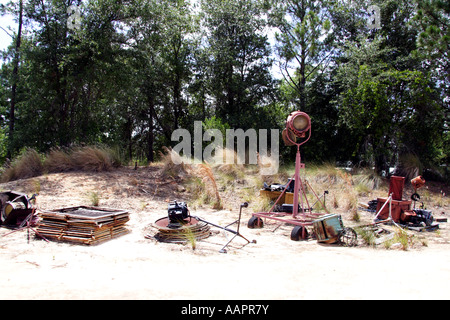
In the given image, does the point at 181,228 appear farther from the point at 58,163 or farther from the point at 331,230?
the point at 58,163

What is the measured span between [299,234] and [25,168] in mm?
9350

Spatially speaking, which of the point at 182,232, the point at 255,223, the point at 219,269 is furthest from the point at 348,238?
the point at 182,232

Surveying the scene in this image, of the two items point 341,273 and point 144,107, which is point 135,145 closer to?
point 144,107

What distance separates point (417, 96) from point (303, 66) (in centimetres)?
545

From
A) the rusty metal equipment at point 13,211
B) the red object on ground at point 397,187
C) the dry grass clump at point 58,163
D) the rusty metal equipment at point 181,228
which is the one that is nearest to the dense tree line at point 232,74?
the dry grass clump at point 58,163

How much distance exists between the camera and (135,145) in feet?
63.1

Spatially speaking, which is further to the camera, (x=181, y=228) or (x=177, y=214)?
(x=177, y=214)

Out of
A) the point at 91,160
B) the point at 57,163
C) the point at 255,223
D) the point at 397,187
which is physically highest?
the point at 91,160

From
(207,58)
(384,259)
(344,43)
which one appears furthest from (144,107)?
(384,259)

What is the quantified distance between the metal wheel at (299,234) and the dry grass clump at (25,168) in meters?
8.78

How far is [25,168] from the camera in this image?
11.3 meters

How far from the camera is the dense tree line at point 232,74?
1232 centimetres

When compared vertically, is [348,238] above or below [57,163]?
below

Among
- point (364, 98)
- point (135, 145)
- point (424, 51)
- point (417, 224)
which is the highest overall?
point (424, 51)
